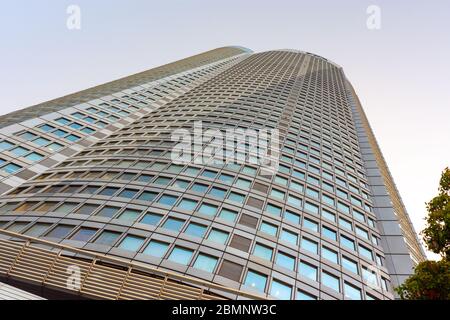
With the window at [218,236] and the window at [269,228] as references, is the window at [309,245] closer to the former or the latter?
the window at [269,228]

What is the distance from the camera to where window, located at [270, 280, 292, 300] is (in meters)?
17.7

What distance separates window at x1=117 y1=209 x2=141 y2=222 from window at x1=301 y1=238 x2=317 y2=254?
11084 millimetres

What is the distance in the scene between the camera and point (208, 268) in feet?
59.5

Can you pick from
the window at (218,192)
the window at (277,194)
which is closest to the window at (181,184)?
the window at (218,192)

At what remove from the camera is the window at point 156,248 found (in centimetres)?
1855

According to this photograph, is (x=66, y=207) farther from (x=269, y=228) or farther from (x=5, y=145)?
(x=269, y=228)

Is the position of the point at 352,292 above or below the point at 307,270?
below

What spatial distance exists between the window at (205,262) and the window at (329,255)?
7.68 metres

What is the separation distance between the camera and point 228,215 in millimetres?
22609

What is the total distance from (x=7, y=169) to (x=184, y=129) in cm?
1647

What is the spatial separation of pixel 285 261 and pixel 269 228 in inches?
114

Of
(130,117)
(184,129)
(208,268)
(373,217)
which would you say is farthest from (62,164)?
(373,217)

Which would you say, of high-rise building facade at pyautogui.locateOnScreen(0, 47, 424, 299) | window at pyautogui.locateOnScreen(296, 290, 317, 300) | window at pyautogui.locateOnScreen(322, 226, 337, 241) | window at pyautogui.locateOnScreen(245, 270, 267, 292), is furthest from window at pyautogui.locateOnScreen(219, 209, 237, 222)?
window at pyautogui.locateOnScreen(322, 226, 337, 241)

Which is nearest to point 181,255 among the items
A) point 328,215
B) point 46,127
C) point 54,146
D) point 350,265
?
point 350,265
